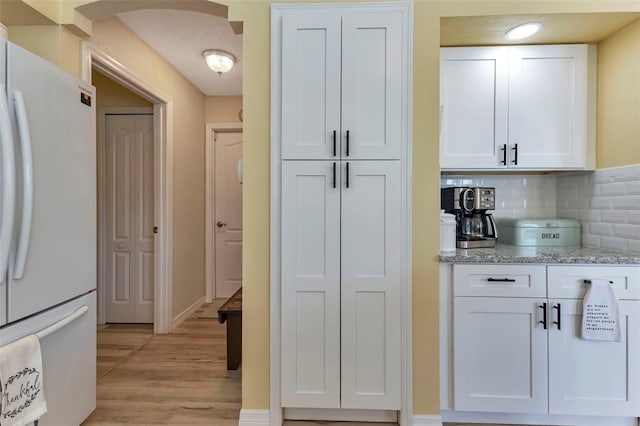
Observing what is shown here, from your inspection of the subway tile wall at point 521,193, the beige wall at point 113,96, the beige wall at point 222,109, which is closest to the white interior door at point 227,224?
the beige wall at point 222,109

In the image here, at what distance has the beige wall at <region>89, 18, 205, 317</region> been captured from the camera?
2.60m

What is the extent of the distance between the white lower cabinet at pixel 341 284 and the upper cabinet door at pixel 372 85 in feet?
0.34

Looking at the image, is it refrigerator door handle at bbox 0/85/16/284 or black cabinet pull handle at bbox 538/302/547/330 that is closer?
refrigerator door handle at bbox 0/85/16/284

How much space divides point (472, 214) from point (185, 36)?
101 inches

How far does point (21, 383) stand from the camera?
123 centimetres

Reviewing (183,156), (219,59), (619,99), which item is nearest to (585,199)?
(619,99)

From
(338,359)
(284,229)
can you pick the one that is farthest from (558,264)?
(284,229)

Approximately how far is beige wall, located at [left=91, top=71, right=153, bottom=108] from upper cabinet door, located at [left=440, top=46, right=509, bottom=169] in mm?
2827

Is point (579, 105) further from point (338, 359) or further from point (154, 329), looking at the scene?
point (154, 329)

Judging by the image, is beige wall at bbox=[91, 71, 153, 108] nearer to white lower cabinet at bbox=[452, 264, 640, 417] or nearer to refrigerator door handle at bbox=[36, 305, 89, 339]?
refrigerator door handle at bbox=[36, 305, 89, 339]

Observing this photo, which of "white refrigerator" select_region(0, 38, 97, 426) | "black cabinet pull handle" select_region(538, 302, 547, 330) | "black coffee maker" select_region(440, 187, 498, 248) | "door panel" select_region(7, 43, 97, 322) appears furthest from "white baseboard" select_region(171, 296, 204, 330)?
"black cabinet pull handle" select_region(538, 302, 547, 330)

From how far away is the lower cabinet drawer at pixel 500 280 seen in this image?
168 cm

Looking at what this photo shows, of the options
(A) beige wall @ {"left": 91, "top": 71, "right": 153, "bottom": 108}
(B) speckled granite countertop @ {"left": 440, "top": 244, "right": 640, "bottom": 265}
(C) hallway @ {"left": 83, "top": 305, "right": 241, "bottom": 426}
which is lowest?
(C) hallway @ {"left": 83, "top": 305, "right": 241, "bottom": 426}

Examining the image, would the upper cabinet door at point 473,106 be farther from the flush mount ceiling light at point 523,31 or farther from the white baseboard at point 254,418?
the white baseboard at point 254,418
